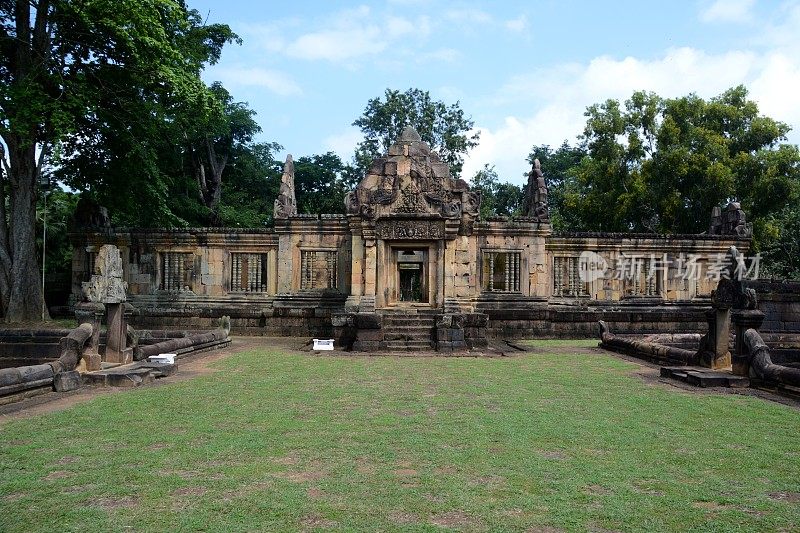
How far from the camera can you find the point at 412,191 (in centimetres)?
1606

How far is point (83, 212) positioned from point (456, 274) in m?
12.4

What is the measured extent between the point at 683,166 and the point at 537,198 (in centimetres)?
1082

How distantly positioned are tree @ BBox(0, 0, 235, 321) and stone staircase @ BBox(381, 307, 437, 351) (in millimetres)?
7947

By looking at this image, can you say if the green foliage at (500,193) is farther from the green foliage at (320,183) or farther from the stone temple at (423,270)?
the stone temple at (423,270)

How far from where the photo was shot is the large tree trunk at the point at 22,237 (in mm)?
16203

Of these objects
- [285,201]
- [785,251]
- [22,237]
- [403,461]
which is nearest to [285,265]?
[285,201]

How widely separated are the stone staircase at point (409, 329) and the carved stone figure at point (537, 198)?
5.69m

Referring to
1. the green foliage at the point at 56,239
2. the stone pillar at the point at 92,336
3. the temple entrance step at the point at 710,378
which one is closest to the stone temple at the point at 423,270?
the green foliage at the point at 56,239

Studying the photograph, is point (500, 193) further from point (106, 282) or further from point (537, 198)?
point (106, 282)

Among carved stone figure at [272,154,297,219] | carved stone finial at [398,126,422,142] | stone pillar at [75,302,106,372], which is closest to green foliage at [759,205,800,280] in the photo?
carved stone finial at [398,126,422,142]

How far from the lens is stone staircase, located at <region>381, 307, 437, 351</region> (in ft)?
49.1

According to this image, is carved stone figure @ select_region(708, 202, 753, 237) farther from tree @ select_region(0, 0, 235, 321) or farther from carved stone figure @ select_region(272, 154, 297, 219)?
tree @ select_region(0, 0, 235, 321)

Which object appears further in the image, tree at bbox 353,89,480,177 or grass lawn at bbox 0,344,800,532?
tree at bbox 353,89,480,177

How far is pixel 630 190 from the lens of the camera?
2881 cm
